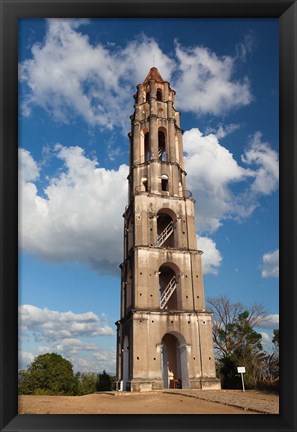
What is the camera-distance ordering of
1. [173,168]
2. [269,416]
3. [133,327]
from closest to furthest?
[269,416] → [133,327] → [173,168]

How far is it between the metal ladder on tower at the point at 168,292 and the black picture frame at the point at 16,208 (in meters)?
22.6

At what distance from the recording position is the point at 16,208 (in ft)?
18.9

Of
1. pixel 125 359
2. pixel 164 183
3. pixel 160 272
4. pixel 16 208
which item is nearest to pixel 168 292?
pixel 160 272

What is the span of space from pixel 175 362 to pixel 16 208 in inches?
1014

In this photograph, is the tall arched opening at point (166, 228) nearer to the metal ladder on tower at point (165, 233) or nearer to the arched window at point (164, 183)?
the metal ladder on tower at point (165, 233)

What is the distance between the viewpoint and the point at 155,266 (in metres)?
27.9

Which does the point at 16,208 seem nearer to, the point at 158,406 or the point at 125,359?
the point at 158,406

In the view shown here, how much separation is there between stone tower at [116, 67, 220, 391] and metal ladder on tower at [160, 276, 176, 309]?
7cm

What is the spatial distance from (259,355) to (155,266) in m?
10.0

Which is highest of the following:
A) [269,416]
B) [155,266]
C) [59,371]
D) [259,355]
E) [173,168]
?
[173,168]

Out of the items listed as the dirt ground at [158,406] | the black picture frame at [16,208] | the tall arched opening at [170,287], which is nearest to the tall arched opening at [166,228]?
the tall arched opening at [170,287]
